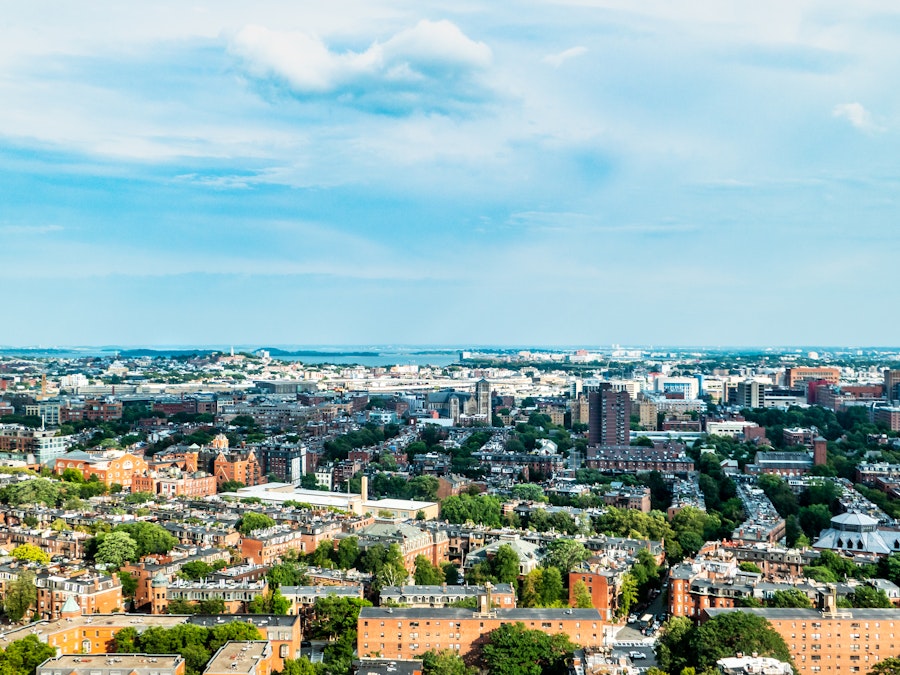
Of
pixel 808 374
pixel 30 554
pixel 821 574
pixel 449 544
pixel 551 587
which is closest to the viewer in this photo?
pixel 551 587

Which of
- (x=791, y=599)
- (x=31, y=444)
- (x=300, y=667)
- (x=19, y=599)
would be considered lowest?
(x=300, y=667)

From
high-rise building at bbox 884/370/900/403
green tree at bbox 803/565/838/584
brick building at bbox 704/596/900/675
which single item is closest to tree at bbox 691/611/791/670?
brick building at bbox 704/596/900/675

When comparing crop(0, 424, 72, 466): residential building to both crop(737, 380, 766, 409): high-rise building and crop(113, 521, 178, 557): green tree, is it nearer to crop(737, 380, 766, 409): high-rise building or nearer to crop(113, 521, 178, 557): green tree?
crop(113, 521, 178, 557): green tree

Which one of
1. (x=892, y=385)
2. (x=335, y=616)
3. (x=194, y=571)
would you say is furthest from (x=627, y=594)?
(x=892, y=385)

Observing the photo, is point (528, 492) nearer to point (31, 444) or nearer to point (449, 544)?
point (449, 544)

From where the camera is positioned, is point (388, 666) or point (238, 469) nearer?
point (388, 666)

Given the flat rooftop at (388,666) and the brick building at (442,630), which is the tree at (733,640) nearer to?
the brick building at (442,630)

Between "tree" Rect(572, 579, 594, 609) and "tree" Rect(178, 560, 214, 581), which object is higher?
"tree" Rect(178, 560, 214, 581)
